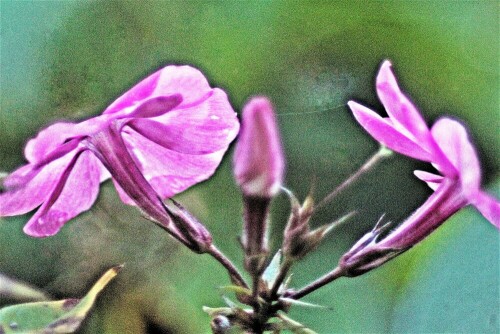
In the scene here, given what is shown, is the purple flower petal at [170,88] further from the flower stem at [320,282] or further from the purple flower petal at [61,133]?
the flower stem at [320,282]

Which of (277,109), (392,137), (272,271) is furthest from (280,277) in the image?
(277,109)

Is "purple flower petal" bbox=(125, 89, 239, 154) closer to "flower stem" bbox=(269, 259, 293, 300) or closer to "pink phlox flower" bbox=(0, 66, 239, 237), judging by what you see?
"pink phlox flower" bbox=(0, 66, 239, 237)

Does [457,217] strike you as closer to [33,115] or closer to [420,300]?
[420,300]

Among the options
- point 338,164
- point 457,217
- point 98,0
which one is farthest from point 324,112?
point 98,0

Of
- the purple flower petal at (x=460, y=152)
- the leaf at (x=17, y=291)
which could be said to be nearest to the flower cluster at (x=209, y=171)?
the purple flower petal at (x=460, y=152)

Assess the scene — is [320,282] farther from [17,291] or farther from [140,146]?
[17,291]
